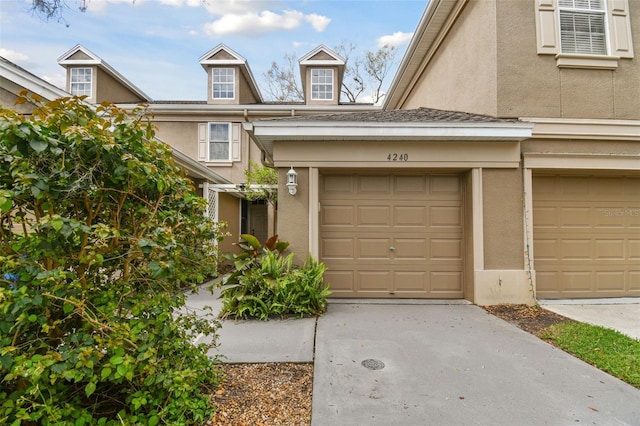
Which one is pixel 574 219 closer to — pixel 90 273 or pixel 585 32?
pixel 585 32

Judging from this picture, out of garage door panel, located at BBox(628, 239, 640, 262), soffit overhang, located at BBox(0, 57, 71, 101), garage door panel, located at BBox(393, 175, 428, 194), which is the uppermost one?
soffit overhang, located at BBox(0, 57, 71, 101)

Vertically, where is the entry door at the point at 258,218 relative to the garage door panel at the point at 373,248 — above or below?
above

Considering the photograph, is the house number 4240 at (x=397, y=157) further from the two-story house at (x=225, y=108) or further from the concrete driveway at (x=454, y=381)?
the two-story house at (x=225, y=108)

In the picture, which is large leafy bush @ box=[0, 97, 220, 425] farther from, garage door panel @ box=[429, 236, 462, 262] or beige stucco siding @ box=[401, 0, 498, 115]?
beige stucco siding @ box=[401, 0, 498, 115]

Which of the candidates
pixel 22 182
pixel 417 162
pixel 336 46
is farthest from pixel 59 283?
pixel 336 46

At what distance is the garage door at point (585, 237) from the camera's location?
6.50 meters

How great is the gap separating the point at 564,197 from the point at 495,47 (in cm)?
326

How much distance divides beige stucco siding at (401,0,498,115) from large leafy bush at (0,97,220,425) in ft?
21.2

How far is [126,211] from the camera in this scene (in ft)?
8.63

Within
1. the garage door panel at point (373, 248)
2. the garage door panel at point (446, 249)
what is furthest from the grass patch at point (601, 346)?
the garage door panel at point (373, 248)

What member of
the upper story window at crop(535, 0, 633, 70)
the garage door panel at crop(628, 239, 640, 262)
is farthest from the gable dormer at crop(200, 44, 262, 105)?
the garage door panel at crop(628, 239, 640, 262)

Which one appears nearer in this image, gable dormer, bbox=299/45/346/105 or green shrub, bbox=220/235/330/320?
green shrub, bbox=220/235/330/320

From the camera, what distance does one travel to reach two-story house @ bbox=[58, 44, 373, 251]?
13.0 m

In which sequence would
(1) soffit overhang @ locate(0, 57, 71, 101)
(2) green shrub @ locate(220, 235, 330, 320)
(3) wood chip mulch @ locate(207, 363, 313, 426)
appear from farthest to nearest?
(1) soffit overhang @ locate(0, 57, 71, 101)
(2) green shrub @ locate(220, 235, 330, 320)
(3) wood chip mulch @ locate(207, 363, 313, 426)
